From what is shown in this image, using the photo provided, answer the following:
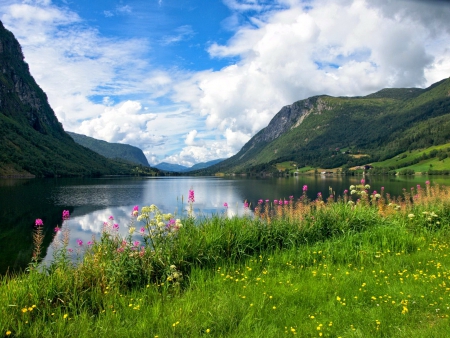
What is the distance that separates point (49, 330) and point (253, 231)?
21.7 feet

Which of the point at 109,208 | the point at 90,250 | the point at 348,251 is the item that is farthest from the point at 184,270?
the point at 109,208

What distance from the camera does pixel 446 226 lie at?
1259 centimetres

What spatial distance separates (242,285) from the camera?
7625 mm

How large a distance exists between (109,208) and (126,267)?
4503 centimetres

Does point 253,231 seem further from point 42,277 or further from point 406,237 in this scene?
point 42,277

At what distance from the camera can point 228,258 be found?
9.27m

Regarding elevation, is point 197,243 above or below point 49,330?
above

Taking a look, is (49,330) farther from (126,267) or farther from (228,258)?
(228,258)

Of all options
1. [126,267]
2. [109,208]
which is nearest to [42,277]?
[126,267]

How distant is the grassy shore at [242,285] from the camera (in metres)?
5.58

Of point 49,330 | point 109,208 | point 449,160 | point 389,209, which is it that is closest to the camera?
point 49,330

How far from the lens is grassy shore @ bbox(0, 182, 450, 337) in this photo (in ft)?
18.3

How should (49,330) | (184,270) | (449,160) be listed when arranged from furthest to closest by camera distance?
(449,160) → (184,270) → (49,330)

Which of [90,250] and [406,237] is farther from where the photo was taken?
[406,237]
